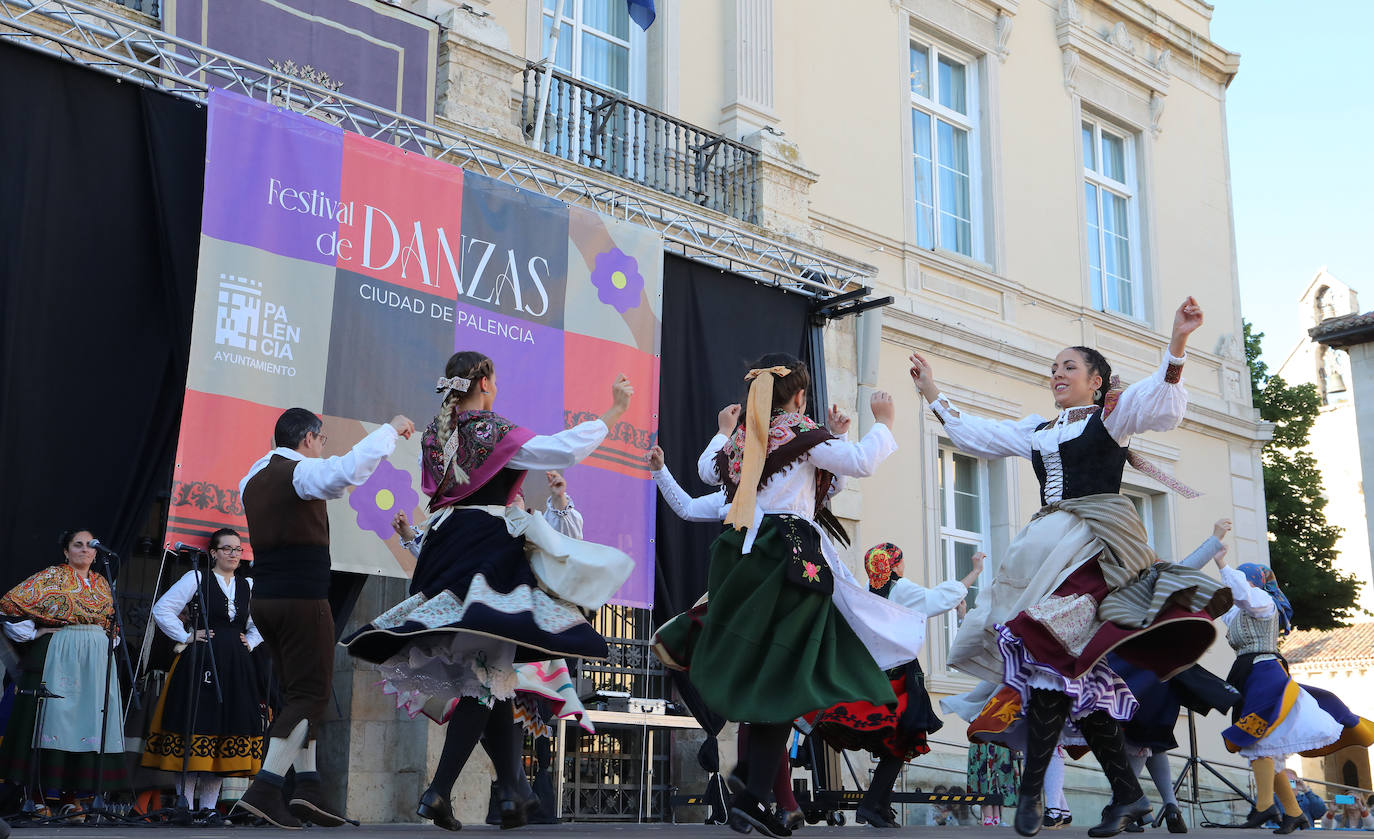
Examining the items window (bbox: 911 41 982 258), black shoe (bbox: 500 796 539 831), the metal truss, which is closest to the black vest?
black shoe (bbox: 500 796 539 831)

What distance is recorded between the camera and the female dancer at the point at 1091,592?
16.0 feet

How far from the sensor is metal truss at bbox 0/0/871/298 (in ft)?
23.7

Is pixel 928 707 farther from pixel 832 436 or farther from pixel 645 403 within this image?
pixel 645 403

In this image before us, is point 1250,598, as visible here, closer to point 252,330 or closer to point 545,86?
point 252,330

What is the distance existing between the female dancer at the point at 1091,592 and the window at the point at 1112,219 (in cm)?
1048

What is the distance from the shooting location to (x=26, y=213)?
22.6ft

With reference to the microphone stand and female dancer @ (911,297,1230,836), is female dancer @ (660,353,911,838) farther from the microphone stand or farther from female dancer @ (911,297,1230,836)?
the microphone stand

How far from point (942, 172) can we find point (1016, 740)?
8.97m

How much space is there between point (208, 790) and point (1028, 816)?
177 inches

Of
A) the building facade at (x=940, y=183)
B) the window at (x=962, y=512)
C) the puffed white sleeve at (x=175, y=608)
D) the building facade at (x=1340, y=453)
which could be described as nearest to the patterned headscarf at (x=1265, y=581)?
the building facade at (x=940, y=183)

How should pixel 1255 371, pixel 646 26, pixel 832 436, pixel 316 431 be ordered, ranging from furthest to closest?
pixel 1255 371 < pixel 646 26 < pixel 316 431 < pixel 832 436

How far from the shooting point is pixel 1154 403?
4.97 metres

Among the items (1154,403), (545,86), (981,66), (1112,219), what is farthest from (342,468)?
(1112,219)

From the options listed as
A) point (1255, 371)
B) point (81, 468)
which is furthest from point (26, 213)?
point (1255, 371)
